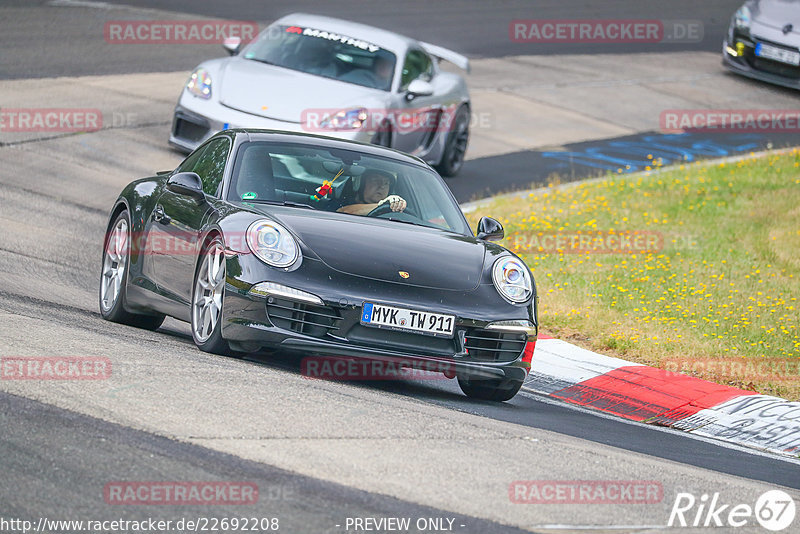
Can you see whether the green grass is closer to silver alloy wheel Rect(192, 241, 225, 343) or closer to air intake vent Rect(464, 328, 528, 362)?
air intake vent Rect(464, 328, 528, 362)

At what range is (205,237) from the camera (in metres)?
7.71

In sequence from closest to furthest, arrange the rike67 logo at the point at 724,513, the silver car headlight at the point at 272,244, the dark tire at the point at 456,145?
1. the rike67 logo at the point at 724,513
2. the silver car headlight at the point at 272,244
3. the dark tire at the point at 456,145

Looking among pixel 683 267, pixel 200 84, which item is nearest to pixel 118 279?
pixel 200 84

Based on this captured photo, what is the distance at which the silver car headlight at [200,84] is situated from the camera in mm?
14094

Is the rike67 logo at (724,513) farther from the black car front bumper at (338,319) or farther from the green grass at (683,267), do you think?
the green grass at (683,267)

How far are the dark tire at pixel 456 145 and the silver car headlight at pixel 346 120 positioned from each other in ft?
7.17

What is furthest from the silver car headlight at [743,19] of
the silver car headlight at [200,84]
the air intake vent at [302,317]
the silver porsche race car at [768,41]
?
the air intake vent at [302,317]

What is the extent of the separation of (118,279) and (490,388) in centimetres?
272

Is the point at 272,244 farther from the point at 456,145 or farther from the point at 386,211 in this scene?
the point at 456,145

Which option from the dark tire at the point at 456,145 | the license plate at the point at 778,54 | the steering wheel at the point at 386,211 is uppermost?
the steering wheel at the point at 386,211

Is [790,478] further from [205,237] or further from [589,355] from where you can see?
[205,237]

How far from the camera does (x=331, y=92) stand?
1416cm

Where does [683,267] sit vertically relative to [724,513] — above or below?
below

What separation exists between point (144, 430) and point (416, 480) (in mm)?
1148
